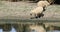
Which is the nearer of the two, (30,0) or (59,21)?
(59,21)

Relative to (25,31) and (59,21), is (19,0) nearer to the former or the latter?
(25,31)

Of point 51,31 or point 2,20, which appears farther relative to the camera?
point 51,31

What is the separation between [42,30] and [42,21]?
0.21 m

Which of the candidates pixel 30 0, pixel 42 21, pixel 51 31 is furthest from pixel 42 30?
pixel 30 0

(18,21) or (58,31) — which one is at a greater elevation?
(18,21)

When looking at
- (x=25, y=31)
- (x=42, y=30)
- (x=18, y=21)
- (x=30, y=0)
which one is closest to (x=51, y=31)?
(x=42, y=30)

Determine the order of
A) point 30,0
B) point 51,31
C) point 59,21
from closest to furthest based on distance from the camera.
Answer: point 59,21 → point 51,31 → point 30,0

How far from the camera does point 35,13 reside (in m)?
0.99

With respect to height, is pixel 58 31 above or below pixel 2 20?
below

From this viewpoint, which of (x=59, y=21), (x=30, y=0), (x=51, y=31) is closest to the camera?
(x=59, y=21)

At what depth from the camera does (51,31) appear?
977 millimetres

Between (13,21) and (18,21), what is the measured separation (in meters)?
0.02

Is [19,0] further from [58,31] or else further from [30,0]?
[58,31]

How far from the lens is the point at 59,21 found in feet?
2.55
